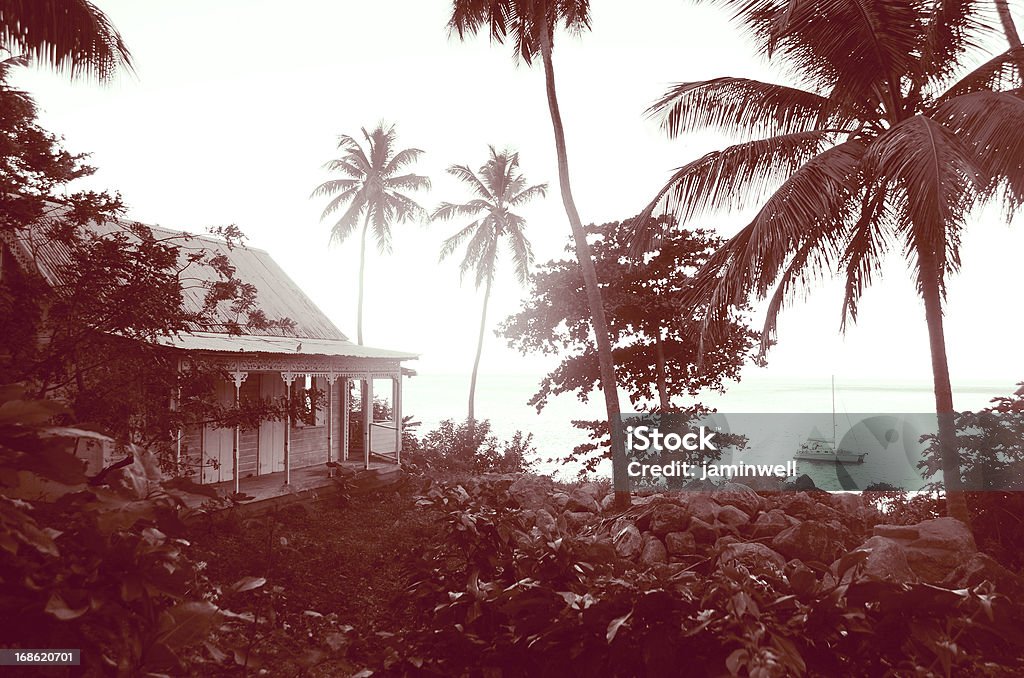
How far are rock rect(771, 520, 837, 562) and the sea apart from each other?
3.73 metres

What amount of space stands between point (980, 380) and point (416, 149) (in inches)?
5926

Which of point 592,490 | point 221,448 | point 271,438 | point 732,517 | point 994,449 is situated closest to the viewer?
point 994,449

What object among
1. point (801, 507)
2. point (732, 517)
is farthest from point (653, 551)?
point (801, 507)

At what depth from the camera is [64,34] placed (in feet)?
23.8

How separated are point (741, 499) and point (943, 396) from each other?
400 cm

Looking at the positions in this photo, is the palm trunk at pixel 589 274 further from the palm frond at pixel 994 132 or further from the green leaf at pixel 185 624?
the green leaf at pixel 185 624

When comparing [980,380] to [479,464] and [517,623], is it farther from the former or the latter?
[517,623]

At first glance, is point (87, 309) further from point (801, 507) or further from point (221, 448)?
point (801, 507)

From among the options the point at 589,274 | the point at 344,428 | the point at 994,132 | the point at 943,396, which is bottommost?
the point at 344,428

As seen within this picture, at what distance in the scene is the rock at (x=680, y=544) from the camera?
29.2ft

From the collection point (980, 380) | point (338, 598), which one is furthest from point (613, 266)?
point (980, 380)

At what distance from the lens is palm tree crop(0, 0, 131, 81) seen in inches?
267

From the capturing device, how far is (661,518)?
31.8 ft

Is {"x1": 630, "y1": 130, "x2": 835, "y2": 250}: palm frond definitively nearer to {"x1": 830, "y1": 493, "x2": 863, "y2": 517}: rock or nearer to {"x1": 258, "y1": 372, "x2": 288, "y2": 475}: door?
{"x1": 830, "y1": 493, "x2": 863, "y2": 517}: rock
